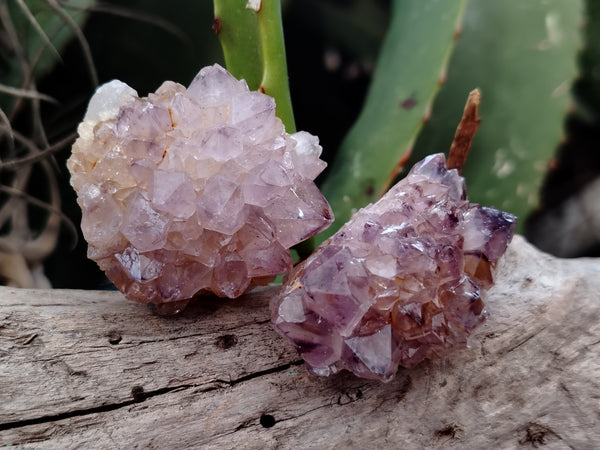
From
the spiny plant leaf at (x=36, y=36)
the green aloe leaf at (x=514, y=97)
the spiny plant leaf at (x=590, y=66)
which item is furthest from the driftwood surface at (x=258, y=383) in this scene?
the spiny plant leaf at (x=590, y=66)

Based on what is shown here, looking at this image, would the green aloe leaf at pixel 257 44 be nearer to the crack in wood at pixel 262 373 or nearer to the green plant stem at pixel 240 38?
the green plant stem at pixel 240 38

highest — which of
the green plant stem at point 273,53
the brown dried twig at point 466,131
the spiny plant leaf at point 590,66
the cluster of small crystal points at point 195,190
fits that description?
the spiny plant leaf at point 590,66

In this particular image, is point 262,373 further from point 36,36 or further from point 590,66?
point 590,66

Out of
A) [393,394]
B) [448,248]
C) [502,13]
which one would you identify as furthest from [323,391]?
[502,13]

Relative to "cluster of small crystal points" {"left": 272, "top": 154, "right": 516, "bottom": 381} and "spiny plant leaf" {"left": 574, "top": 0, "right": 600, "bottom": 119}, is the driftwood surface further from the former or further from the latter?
"spiny plant leaf" {"left": 574, "top": 0, "right": 600, "bottom": 119}

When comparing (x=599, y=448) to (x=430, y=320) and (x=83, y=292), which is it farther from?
(x=83, y=292)

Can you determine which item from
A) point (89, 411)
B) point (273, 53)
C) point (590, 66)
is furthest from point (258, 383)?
point (590, 66)
